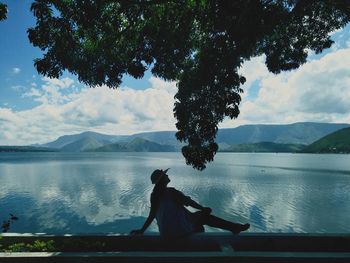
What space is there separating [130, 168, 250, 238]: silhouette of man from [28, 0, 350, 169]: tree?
643 cm

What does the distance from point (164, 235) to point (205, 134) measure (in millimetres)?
7291

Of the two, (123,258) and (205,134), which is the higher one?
(205,134)

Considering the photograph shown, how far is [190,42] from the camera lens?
50.1 feet

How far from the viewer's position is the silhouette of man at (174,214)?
6.92 m

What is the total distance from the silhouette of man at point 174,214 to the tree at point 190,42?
6.43m

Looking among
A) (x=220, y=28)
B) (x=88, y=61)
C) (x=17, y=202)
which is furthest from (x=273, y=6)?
(x=17, y=202)

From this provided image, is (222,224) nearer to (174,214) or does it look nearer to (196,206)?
(196,206)

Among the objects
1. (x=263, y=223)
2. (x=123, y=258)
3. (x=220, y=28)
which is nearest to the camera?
(x=123, y=258)

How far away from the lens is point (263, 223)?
29.1 meters

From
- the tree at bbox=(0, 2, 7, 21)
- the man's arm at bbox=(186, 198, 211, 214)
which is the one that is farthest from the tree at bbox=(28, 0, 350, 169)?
the man's arm at bbox=(186, 198, 211, 214)

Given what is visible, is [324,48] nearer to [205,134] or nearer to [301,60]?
[301,60]

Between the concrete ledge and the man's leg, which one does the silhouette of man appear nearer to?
the man's leg

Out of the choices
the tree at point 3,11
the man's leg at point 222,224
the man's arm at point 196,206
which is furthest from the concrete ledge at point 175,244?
the tree at point 3,11

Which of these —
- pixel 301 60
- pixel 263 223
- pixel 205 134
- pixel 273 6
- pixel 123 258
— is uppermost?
pixel 273 6
